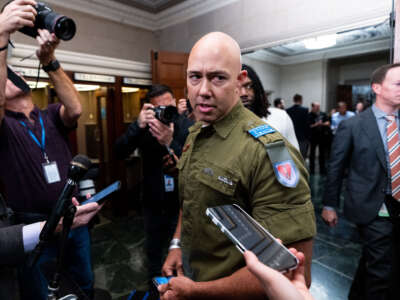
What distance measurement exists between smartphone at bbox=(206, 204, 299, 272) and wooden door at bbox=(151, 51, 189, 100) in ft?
11.2

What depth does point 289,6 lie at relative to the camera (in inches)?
122

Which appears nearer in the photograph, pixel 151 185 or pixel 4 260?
pixel 4 260

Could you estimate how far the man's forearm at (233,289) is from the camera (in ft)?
2.29

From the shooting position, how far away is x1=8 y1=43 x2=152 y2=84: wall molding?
3.06 meters

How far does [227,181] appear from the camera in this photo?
0.81 metres

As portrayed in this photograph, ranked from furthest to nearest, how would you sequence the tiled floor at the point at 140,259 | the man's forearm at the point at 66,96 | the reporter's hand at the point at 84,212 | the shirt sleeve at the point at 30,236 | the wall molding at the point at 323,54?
the wall molding at the point at 323,54
the tiled floor at the point at 140,259
the man's forearm at the point at 66,96
the reporter's hand at the point at 84,212
the shirt sleeve at the point at 30,236

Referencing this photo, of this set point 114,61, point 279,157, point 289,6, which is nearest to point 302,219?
point 279,157

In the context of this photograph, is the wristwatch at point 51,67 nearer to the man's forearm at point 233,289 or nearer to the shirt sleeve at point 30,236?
the shirt sleeve at point 30,236

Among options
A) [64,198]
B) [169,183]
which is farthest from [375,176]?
[64,198]

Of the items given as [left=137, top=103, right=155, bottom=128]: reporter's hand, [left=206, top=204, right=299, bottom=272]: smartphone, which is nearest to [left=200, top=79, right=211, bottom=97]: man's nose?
[left=206, top=204, right=299, bottom=272]: smartphone

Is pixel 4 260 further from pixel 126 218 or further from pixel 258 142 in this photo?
pixel 126 218

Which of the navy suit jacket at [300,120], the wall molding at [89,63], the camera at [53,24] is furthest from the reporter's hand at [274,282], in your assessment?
the navy suit jacket at [300,120]

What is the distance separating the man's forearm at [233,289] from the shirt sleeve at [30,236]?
60cm

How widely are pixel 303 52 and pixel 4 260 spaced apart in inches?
361
